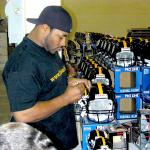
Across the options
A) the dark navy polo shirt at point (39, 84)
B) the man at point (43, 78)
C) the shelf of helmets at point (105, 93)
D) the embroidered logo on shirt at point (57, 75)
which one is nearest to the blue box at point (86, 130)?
the shelf of helmets at point (105, 93)

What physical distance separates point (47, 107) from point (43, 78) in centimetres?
13

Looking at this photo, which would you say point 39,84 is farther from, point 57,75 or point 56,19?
point 56,19

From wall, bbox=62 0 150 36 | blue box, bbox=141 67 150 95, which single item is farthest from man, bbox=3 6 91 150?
wall, bbox=62 0 150 36

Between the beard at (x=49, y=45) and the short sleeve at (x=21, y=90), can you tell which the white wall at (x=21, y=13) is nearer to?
the beard at (x=49, y=45)

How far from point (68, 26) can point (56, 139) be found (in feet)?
1.79

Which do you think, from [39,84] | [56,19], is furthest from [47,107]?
[56,19]

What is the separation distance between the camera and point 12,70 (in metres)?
1.37

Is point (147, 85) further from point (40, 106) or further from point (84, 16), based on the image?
point (84, 16)

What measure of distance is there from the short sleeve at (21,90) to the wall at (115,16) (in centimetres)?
555

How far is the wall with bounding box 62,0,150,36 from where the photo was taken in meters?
6.81

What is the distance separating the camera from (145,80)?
7.06ft

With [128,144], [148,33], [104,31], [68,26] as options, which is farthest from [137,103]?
[104,31]

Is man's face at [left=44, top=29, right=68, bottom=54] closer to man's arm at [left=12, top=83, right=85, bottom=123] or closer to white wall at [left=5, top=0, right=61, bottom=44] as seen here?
man's arm at [left=12, top=83, right=85, bottom=123]

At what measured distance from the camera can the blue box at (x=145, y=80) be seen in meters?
2.14
